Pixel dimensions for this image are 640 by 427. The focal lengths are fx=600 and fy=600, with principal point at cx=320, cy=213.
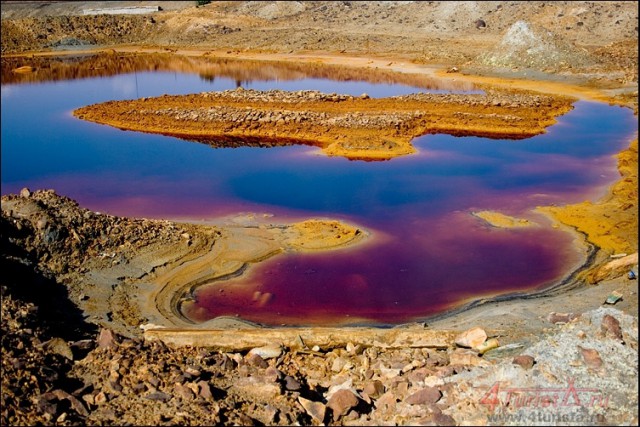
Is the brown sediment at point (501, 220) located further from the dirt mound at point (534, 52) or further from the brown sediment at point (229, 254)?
the dirt mound at point (534, 52)

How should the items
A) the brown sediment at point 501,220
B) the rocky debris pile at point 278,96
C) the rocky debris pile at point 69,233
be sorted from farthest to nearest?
the rocky debris pile at point 278,96, the brown sediment at point 501,220, the rocky debris pile at point 69,233

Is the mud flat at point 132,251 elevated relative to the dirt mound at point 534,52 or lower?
lower

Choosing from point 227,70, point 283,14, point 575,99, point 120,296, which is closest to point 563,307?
point 120,296

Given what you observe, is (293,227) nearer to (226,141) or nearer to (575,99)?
(226,141)

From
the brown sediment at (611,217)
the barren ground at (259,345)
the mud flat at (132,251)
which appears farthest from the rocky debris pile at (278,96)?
the mud flat at (132,251)

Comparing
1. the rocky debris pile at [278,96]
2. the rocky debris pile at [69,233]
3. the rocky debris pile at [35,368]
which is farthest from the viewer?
the rocky debris pile at [278,96]

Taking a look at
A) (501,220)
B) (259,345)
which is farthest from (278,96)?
(259,345)
